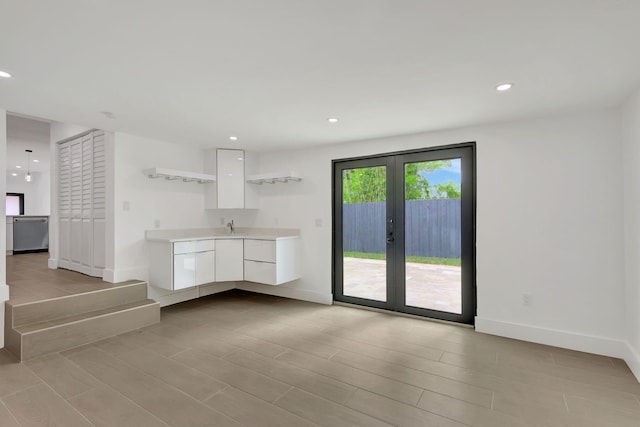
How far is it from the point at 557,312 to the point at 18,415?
4.47 meters

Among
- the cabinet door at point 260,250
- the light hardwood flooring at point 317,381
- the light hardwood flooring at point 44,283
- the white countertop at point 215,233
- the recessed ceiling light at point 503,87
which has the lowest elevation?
the light hardwood flooring at point 317,381

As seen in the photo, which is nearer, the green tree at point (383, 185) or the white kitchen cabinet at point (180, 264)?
the green tree at point (383, 185)

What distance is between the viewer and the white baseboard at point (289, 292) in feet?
15.0

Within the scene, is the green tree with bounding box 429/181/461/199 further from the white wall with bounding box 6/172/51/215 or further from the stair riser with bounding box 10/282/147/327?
the white wall with bounding box 6/172/51/215

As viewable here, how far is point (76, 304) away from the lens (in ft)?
10.9

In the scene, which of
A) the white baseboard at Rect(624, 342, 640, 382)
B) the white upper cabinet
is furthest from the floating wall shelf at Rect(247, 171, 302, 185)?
the white baseboard at Rect(624, 342, 640, 382)

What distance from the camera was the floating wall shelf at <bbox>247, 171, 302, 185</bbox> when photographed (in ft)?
15.1

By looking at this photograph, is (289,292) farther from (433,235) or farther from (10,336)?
(10,336)

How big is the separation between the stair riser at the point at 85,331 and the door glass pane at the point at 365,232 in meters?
2.58

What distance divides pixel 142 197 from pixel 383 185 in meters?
3.28

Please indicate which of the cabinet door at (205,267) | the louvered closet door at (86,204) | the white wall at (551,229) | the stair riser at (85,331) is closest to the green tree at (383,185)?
the white wall at (551,229)

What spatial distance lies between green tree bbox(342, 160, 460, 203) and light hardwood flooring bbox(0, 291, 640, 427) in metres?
1.61

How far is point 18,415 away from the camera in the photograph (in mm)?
2002

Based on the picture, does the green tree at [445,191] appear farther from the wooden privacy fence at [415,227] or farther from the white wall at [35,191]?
the white wall at [35,191]
